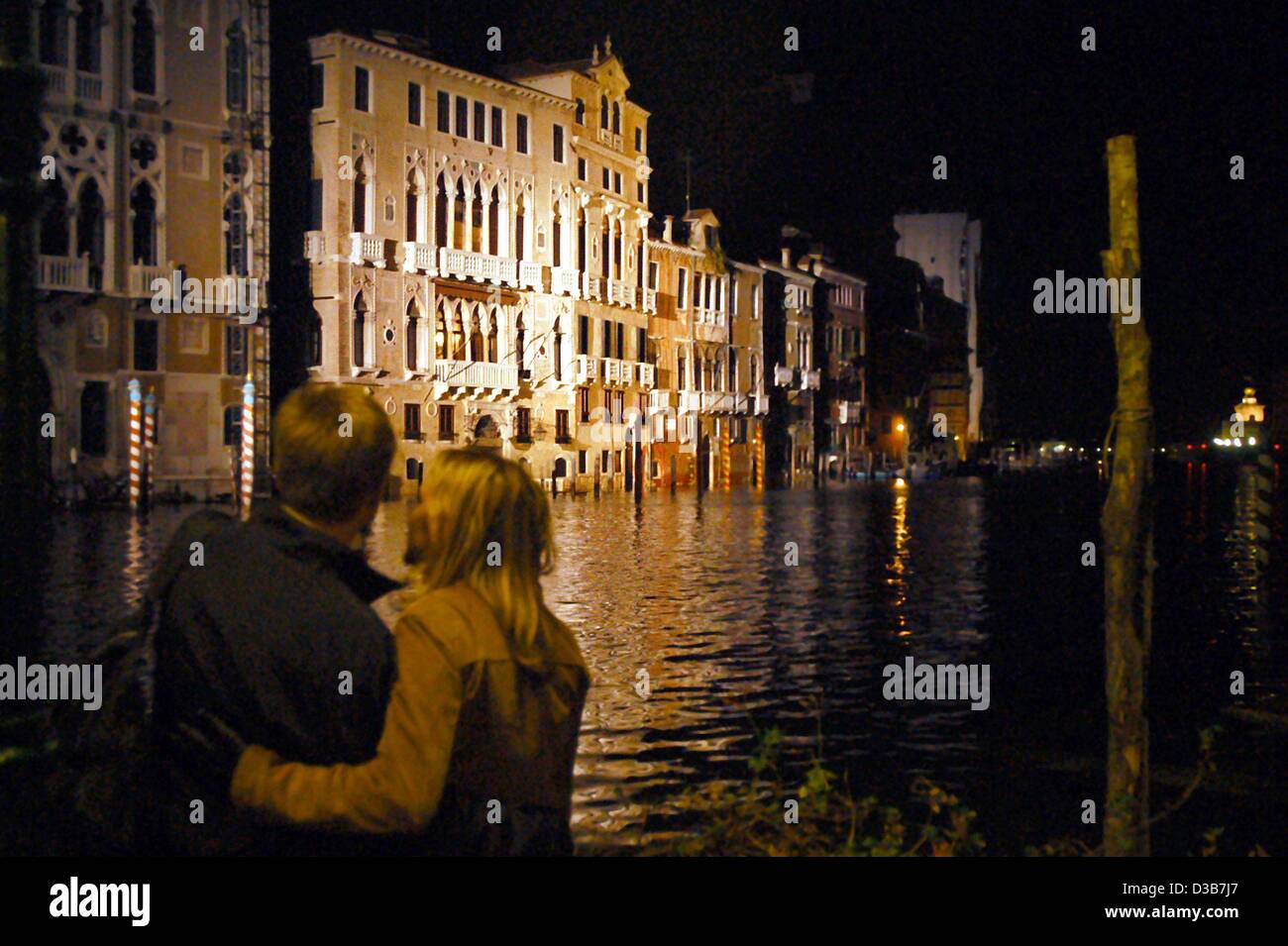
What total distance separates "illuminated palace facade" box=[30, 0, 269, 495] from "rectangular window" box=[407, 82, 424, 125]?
6.95 m

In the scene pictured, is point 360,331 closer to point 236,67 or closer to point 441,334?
point 441,334

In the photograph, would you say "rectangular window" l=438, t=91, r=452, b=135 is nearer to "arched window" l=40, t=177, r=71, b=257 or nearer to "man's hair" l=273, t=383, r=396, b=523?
"arched window" l=40, t=177, r=71, b=257

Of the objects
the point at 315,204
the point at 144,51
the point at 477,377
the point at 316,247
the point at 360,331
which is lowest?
the point at 477,377

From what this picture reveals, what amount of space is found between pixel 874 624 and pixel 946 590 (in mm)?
3569

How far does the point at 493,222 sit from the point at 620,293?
8.47 meters

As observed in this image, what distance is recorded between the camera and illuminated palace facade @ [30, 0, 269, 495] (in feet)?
110

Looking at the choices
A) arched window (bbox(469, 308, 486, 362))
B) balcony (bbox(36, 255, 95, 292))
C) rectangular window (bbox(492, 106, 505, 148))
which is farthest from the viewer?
rectangular window (bbox(492, 106, 505, 148))

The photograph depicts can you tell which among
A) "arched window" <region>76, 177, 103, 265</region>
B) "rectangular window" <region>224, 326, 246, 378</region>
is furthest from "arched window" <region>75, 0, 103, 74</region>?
"rectangular window" <region>224, 326, 246, 378</region>

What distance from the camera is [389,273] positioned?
43.2 metres

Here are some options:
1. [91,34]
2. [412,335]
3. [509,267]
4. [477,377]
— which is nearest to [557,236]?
[509,267]

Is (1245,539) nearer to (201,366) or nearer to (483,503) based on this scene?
(201,366)

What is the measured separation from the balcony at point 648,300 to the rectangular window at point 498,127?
11126 mm

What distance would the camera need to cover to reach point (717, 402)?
Result: 214ft
